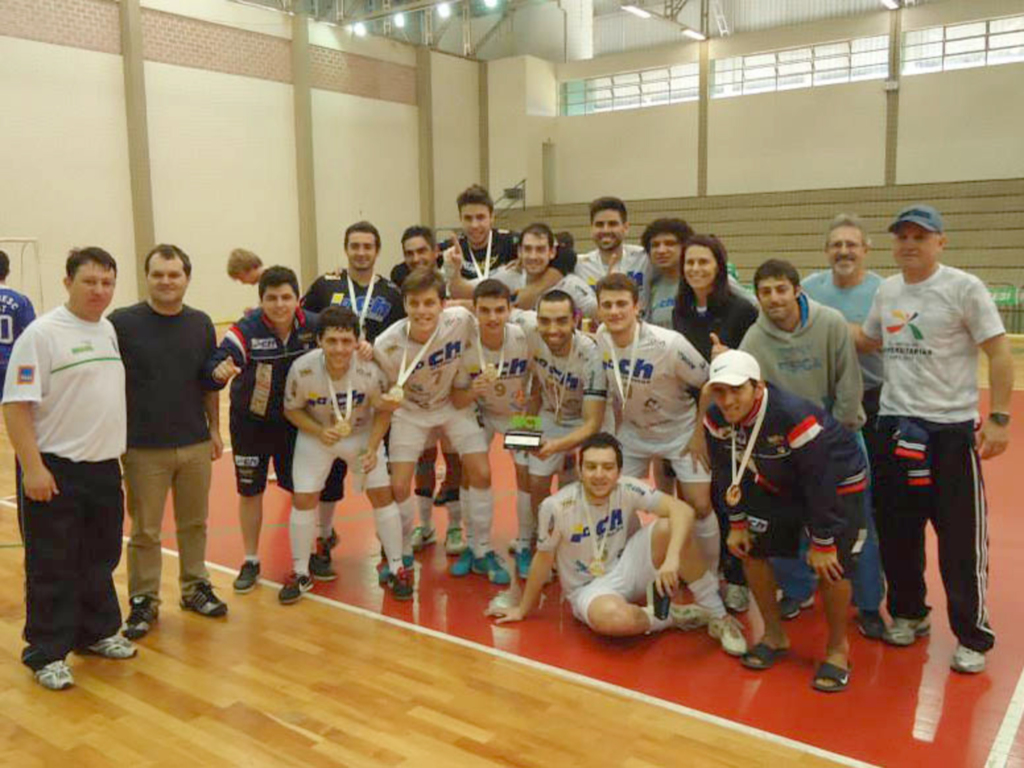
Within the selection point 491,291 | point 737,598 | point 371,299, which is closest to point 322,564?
point 371,299

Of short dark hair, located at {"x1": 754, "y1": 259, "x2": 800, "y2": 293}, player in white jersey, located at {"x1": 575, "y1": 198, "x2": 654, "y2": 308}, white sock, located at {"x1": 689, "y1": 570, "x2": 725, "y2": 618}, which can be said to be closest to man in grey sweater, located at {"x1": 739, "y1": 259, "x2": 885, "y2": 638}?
short dark hair, located at {"x1": 754, "y1": 259, "x2": 800, "y2": 293}

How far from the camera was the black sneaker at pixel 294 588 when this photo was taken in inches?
174

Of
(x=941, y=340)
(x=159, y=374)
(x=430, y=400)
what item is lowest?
(x=430, y=400)

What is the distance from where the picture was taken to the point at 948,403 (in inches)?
136

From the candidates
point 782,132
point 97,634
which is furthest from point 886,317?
point 782,132

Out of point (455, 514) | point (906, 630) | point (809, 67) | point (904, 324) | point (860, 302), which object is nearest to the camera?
point (904, 324)

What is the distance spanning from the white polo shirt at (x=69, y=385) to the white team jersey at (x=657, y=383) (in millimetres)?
2257

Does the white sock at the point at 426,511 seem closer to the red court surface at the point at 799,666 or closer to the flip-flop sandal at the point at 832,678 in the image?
the red court surface at the point at 799,666

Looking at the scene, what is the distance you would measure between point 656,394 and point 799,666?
1.38 m

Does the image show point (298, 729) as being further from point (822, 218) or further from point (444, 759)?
point (822, 218)

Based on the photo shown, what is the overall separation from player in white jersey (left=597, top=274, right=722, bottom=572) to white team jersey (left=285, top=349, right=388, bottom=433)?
122 centimetres

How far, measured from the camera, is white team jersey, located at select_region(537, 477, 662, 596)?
158 inches

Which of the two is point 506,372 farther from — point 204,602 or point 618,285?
point 204,602

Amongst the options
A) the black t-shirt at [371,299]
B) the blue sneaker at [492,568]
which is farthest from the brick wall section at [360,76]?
the blue sneaker at [492,568]
